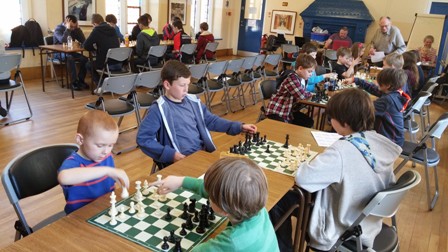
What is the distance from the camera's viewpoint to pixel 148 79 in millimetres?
4844

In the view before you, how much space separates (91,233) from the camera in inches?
56.7

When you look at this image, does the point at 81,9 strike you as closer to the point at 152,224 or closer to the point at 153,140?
the point at 153,140

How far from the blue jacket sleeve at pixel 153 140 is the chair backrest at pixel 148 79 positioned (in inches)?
87.1

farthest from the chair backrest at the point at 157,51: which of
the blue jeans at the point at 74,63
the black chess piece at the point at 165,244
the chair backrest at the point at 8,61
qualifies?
the black chess piece at the point at 165,244

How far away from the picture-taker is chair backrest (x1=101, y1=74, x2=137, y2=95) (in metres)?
4.31

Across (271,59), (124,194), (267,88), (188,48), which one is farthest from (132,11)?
(124,194)

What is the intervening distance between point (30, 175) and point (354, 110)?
5.68ft

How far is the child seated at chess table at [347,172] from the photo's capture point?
6.44 ft

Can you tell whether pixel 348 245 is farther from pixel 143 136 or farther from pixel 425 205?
pixel 425 205

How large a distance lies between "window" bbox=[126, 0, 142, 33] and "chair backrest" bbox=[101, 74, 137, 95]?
6.05 m

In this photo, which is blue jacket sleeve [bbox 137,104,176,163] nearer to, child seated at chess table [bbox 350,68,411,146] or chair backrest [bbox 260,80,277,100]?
child seated at chess table [bbox 350,68,411,146]

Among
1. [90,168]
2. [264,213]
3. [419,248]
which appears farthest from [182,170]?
[419,248]

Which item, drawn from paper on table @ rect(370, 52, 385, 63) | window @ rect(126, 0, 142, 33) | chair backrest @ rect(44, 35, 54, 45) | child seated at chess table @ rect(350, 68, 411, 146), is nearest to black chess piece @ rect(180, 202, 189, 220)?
child seated at chess table @ rect(350, 68, 411, 146)

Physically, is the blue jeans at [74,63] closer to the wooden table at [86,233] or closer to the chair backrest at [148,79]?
the chair backrest at [148,79]
